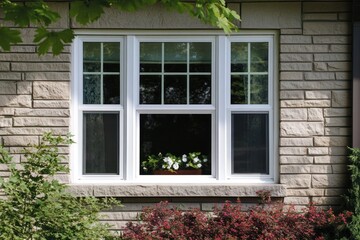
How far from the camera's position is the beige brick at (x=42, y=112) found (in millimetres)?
6234

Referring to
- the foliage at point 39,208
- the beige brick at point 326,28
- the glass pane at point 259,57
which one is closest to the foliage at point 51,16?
the foliage at point 39,208

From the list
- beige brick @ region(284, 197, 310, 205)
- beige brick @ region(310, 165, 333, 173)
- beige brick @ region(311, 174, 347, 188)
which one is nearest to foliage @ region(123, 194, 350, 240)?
beige brick @ region(284, 197, 310, 205)

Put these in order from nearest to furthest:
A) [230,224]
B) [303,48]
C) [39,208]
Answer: [39,208] < [230,224] < [303,48]

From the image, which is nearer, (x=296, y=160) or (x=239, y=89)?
(x=296, y=160)

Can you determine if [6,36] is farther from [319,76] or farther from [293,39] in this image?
[319,76]

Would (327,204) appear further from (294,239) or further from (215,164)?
(215,164)

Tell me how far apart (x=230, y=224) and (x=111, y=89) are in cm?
194

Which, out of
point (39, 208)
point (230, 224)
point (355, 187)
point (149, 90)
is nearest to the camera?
point (39, 208)

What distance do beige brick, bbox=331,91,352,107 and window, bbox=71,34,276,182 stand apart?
65 centimetres

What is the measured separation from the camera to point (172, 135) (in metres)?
6.40

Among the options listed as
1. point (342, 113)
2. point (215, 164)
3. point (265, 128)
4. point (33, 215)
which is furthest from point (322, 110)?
point (33, 215)

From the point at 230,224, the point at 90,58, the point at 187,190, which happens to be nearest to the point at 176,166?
the point at 187,190

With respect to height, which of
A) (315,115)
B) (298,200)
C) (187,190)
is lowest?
(298,200)

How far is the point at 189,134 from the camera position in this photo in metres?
6.41
